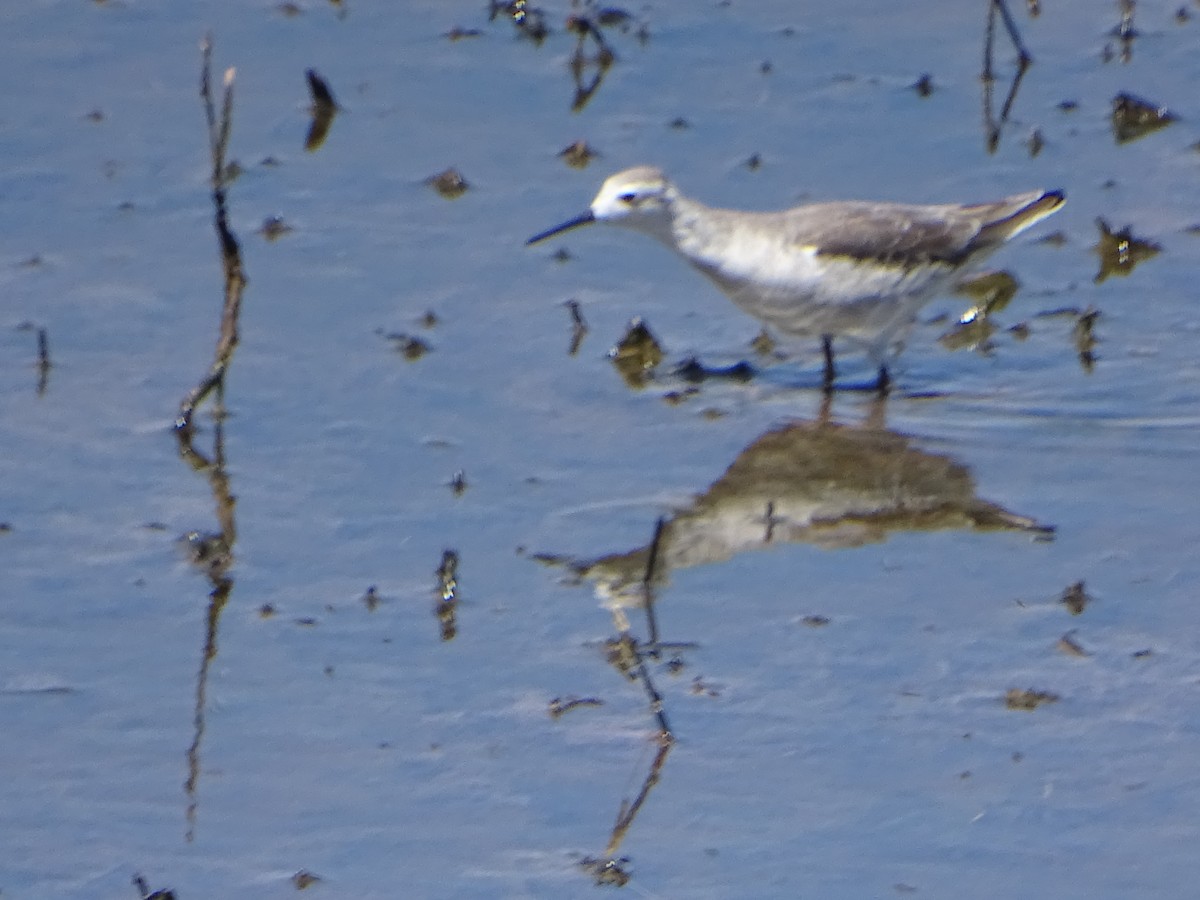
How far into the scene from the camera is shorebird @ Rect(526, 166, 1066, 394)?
8008 mm

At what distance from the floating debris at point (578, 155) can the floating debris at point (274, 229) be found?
51.1 inches

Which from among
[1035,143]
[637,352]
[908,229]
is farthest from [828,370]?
[1035,143]

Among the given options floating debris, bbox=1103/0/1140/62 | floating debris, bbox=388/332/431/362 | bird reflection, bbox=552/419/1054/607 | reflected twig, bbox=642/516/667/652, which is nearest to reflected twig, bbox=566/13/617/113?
floating debris, bbox=1103/0/1140/62

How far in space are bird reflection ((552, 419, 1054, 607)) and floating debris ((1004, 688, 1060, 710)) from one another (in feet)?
3.44

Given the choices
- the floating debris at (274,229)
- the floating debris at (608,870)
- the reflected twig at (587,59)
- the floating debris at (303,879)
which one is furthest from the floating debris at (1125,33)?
the floating debris at (303,879)

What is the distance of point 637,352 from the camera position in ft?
26.6

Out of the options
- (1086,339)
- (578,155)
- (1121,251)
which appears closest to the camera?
(1086,339)

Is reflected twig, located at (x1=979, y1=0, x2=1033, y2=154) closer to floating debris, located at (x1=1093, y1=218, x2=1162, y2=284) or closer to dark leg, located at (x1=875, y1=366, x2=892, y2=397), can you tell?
floating debris, located at (x1=1093, y1=218, x2=1162, y2=284)

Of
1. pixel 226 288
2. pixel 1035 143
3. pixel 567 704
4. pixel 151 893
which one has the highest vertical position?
pixel 1035 143

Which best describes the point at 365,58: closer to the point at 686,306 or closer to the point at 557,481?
the point at 686,306

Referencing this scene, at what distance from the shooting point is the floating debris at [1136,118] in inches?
389

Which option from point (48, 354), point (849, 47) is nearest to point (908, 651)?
point (48, 354)

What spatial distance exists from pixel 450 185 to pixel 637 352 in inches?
67.3

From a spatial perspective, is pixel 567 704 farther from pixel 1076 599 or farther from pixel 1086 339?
pixel 1086 339
